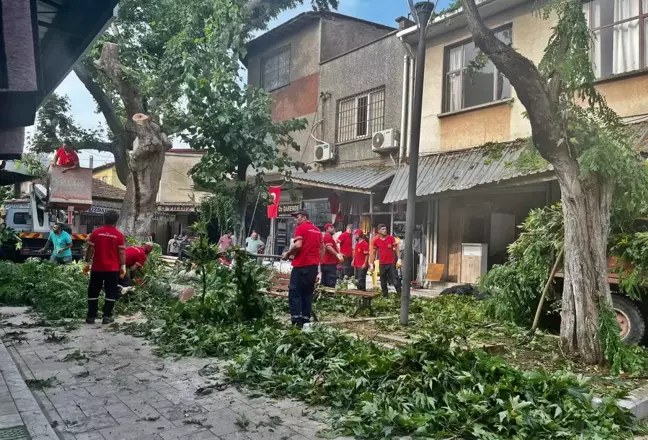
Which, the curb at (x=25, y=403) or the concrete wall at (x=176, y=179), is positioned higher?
the concrete wall at (x=176, y=179)

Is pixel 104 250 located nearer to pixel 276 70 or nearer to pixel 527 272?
pixel 527 272

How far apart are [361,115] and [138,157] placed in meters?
8.04

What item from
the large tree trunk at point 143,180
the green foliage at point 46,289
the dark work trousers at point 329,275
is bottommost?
the green foliage at point 46,289

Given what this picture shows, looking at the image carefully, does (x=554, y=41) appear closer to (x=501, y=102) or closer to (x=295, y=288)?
(x=295, y=288)

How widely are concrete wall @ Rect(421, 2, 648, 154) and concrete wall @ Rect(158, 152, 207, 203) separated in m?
21.7

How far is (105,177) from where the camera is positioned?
4266 centimetres

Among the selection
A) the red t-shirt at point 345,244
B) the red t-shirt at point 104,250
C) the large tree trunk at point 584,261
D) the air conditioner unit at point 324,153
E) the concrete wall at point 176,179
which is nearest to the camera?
the large tree trunk at point 584,261

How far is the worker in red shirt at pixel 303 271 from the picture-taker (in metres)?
7.95

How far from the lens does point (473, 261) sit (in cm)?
1417

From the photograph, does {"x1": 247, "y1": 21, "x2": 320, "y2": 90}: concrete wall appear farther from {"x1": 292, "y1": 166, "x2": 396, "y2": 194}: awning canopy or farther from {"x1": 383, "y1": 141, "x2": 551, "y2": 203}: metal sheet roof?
{"x1": 383, "y1": 141, "x2": 551, "y2": 203}: metal sheet roof

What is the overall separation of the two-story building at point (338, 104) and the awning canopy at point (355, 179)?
3 centimetres

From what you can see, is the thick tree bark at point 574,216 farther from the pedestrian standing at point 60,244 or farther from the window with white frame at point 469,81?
the pedestrian standing at point 60,244

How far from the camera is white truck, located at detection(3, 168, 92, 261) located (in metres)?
13.6

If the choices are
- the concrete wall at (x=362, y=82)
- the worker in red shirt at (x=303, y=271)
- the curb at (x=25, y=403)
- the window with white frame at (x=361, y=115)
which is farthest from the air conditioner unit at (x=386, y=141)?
the curb at (x=25, y=403)
